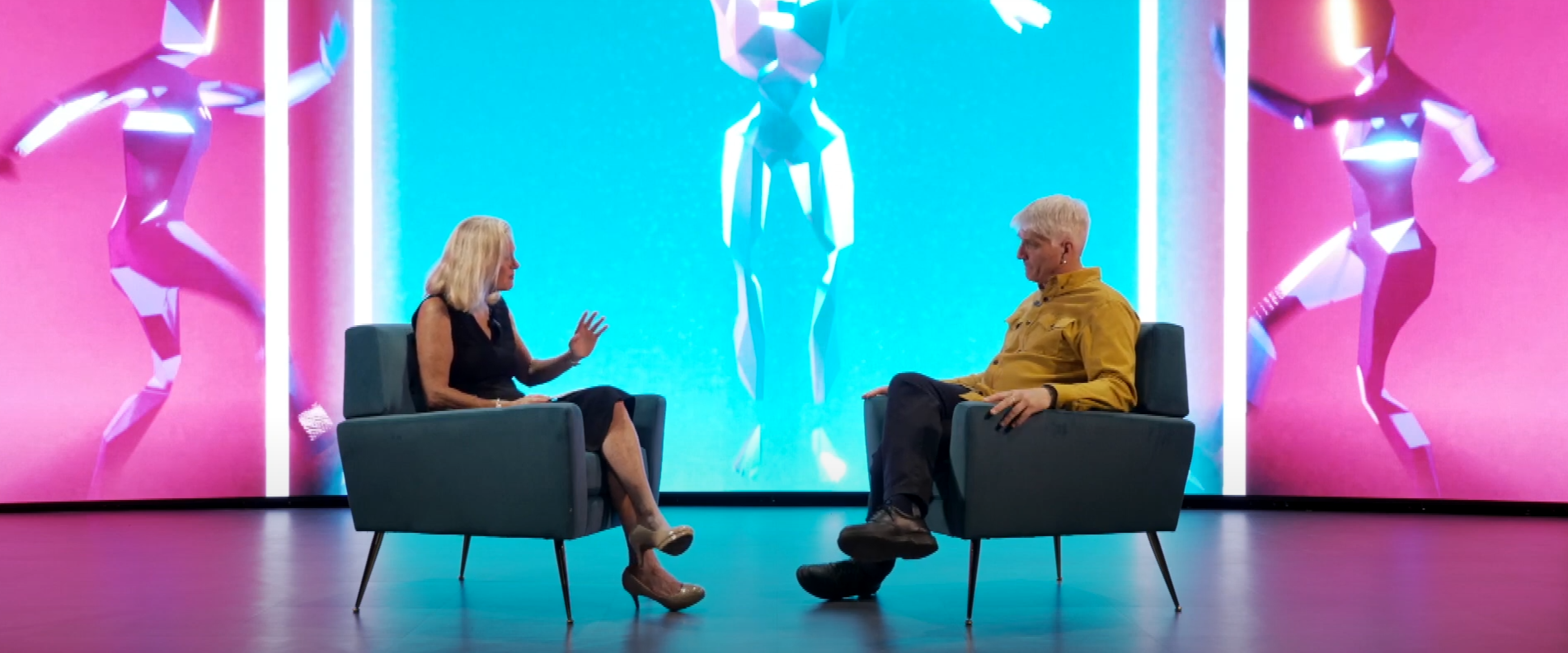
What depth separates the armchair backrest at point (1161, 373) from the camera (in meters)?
2.77

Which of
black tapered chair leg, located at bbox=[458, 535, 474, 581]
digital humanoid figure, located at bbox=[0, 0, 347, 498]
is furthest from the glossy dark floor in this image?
digital humanoid figure, located at bbox=[0, 0, 347, 498]

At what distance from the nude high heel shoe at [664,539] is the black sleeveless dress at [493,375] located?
240mm

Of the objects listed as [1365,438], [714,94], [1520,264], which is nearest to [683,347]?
[714,94]

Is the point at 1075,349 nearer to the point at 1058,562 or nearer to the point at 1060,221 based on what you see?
the point at 1060,221

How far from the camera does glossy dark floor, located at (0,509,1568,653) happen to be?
2.41 metres

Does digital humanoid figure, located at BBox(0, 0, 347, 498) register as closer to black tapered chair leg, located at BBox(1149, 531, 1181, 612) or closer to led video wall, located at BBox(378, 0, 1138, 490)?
led video wall, located at BBox(378, 0, 1138, 490)

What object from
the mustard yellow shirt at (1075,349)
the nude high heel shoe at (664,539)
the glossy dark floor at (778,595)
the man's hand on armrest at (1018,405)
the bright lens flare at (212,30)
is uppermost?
the bright lens flare at (212,30)

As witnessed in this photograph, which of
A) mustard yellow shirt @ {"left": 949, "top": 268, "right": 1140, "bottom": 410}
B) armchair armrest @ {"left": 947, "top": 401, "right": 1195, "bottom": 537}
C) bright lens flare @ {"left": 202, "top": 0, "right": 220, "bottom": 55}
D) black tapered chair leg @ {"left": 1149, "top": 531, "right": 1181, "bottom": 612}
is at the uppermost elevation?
bright lens flare @ {"left": 202, "top": 0, "right": 220, "bottom": 55}

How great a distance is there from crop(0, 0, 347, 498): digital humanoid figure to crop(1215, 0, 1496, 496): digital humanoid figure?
478 centimetres

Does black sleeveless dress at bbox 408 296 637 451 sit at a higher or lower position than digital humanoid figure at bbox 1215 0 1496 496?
lower

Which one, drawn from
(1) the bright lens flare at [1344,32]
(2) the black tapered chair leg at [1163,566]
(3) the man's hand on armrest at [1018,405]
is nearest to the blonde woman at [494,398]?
(3) the man's hand on armrest at [1018,405]

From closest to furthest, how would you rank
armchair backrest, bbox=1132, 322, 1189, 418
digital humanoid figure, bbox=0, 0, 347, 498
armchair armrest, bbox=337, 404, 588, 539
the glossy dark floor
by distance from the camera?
the glossy dark floor
armchair armrest, bbox=337, 404, 588, 539
armchair backrest, bbox=1132, 322, 1189, 418
digital humanoid figure, bbox=0, 0, 347, 498

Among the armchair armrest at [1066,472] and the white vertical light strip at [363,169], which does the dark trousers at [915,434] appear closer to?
the armchair armrest at [1066,472]

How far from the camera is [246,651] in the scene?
228cm
